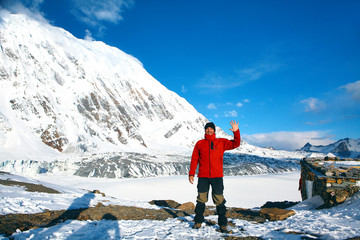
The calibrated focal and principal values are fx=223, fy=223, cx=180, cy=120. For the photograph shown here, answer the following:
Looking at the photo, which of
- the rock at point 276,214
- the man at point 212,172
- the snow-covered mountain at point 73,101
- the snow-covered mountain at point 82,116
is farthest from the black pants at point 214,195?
the snow-covered mountain at point 73,101

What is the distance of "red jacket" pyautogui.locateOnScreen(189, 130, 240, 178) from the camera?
16.9 feet

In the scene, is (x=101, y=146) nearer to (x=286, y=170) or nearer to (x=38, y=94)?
(x=38, y=94)

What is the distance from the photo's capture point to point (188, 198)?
21047mm

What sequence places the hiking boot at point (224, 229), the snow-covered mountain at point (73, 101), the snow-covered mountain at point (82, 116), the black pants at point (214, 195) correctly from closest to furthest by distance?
the hiking boot at point (224, 229) → the black pants at point (214, 195) → the snow-covered mountain at point (82, 116) → the snow-covered mountain at point (73, 101)

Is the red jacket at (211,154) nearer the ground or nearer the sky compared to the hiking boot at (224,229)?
nearer the sky

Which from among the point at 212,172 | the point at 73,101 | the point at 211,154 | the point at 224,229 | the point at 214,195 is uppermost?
the point at 73,101

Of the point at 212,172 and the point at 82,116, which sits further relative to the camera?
the point at 82,116

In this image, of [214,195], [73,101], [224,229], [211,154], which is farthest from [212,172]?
[73,101]

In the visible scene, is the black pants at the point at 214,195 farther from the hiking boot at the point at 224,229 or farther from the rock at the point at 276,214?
the rock at the point at 276,214

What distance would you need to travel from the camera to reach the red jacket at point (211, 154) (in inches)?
203

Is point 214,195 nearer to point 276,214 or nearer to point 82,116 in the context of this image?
point 276,214

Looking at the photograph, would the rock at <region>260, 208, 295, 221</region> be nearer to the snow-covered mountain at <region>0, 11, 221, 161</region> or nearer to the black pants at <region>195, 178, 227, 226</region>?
the black pants at <region>195, 178, 227, 226</region>

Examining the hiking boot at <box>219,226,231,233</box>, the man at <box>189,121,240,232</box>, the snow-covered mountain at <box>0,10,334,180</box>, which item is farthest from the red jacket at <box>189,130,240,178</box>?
the snow-covered mountain at <box>0,10,334,180</box>

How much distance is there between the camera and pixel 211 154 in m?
5.21
